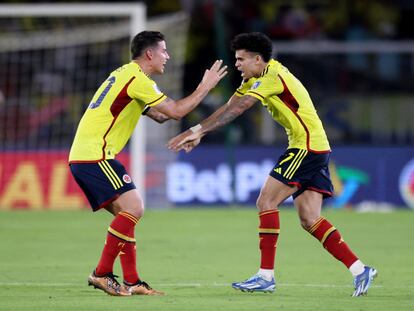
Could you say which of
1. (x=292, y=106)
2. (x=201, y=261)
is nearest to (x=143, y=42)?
(x=292, y=106)

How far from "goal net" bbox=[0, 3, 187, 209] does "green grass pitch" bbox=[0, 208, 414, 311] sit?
83 centimetres

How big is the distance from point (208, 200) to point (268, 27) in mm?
6942

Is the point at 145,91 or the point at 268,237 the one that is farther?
the point at 268,237

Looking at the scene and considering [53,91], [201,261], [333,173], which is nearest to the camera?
[201,261]

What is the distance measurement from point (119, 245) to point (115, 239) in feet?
0.21

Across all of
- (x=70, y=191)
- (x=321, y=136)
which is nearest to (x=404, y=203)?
(x=70, y=191)

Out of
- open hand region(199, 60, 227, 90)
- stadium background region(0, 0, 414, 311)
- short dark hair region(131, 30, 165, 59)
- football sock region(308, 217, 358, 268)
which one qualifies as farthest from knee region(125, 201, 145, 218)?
football sock region(308, 217, 358, 268)

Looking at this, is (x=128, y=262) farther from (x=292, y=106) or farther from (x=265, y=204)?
(x=292, y=106)

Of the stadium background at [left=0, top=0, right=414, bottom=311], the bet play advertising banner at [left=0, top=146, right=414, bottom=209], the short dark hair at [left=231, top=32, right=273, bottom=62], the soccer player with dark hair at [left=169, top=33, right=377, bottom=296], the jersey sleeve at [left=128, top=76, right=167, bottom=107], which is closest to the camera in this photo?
the jersey sleeve at [left=128, top=76, right=167, bottom=107]

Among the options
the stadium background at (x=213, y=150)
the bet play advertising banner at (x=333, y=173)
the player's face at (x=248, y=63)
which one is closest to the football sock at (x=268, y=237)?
the stadium background at (x=213, y=150)

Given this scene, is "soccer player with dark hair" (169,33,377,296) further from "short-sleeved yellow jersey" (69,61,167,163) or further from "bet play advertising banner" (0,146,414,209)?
"bet play advertising banner" (0,146,414,209)

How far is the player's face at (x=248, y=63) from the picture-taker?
9.84 meters

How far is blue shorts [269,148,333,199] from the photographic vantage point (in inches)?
381

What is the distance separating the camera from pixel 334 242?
962 cm
